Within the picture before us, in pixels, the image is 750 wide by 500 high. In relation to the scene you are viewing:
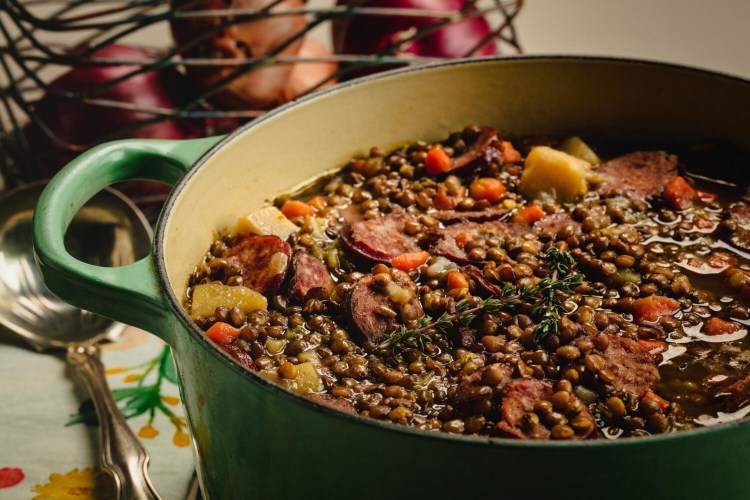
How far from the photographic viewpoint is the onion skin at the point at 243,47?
3150 millimetres

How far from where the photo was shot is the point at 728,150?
2.55 m

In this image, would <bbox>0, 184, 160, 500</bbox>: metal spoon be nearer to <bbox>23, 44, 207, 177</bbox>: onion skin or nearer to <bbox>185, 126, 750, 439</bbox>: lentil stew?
<bbox>23, 44, 207, 177</bbox>: onion skin

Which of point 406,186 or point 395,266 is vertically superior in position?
point 406,186

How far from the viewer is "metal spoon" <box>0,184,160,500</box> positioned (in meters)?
2.67

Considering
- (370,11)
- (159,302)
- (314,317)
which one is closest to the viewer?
(159,302)

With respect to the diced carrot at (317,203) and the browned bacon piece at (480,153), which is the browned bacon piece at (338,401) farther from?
the browned bacon piece at (480,153)

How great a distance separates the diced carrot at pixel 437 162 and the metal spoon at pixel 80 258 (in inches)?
41.7

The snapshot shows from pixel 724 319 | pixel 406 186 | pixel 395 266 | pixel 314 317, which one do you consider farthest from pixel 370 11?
pixel 724 319

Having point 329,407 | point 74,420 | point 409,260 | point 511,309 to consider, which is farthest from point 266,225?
point 329,407

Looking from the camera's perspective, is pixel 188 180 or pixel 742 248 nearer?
pixel 188 180

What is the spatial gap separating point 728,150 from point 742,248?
49 centimetres

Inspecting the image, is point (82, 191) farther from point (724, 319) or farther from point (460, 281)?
point (724, 319)

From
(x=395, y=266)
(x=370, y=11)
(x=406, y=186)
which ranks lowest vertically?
(x=395, y=266)

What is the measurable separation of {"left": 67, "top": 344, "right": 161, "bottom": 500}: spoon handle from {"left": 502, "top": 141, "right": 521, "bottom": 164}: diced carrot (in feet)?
4.44
